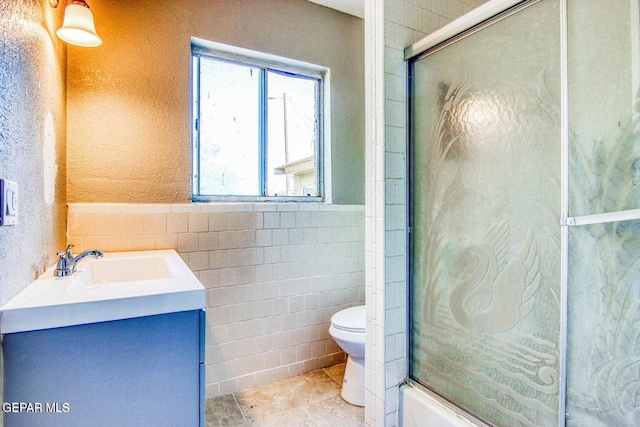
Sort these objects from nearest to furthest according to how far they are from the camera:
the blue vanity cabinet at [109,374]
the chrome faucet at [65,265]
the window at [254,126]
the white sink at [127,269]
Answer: the blue vanity cabinet at [109,374], the chrome faucet at [65,265], the white sink at [127,269], the window at [254,126]

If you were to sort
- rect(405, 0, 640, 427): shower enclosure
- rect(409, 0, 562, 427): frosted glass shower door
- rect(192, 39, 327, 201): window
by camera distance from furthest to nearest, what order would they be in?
rect(192, 39, 327, 201): window
rect(409, 0, 562, 427): frosted glass shower door
rect(405, 0, 640, 427): shower enclosure

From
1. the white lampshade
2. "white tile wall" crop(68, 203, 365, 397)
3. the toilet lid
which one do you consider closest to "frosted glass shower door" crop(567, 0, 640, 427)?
the toilet lid

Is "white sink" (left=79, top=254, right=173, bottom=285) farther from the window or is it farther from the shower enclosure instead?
the shower enclosure

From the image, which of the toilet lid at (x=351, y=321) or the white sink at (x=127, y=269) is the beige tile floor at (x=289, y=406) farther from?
the white sink at (x=127, y=269)

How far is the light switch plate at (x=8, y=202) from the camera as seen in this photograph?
33.5 inches

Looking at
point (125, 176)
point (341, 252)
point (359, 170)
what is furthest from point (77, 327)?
point (359, 170)

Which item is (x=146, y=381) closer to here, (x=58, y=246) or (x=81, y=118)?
(x=58, y=246)

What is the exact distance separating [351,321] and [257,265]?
2.27 feet

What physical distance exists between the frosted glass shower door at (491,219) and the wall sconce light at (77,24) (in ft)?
4.65

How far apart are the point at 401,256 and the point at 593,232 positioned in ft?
2.30

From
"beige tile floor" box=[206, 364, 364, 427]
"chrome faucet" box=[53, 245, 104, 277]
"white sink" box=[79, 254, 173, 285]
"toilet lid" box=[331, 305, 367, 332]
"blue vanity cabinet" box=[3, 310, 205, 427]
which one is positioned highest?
"chrome faucet" box=[53, 245, 104, 277]

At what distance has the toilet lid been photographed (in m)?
1.84

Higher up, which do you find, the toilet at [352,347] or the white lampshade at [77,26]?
the white lampshade at [77,26]

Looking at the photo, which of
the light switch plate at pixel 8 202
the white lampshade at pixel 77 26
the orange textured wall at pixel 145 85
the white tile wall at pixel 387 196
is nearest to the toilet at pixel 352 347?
the white tile wall at pixel 387 196
